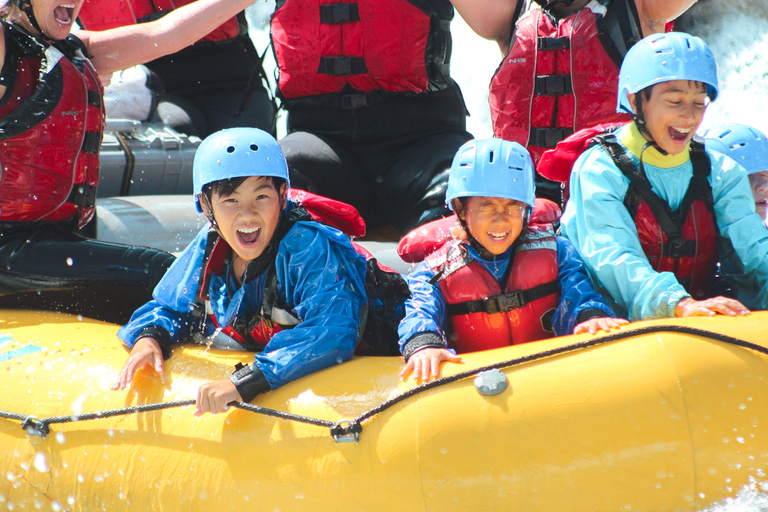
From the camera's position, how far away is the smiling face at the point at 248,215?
233 cm

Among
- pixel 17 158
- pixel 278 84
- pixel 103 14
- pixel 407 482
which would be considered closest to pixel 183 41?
pixel 278 84

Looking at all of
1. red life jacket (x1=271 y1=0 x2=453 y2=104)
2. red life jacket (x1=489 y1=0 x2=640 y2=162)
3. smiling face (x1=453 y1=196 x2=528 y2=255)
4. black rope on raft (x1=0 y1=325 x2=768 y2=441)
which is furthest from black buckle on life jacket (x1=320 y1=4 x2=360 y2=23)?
black rope on raft (x1=0 y1=325 x2=768 y2=441)

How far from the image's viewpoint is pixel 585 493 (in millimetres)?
1850

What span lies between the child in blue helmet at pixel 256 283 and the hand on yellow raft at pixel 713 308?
923 mm

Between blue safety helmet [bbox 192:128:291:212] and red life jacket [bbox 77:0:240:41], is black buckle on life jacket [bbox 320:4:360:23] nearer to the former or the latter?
blue safety helmet [bbox 192:128:291:212]

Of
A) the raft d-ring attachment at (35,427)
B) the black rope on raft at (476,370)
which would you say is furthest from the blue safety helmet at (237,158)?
the raft d-ring attachment at (35,427)

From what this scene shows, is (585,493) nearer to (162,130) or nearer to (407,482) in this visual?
(407,482)

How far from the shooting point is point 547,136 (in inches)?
125

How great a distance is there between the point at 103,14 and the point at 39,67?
6.63ft

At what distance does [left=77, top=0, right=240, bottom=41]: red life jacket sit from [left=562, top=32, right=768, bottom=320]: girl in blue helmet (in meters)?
2.85

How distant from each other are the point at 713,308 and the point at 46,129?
2.31 meters

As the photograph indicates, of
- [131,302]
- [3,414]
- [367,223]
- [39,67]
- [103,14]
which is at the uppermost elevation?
[103,14]

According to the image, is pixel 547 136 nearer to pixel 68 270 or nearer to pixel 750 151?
pixel 750 151

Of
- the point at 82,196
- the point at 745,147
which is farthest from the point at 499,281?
the point at 82,196
